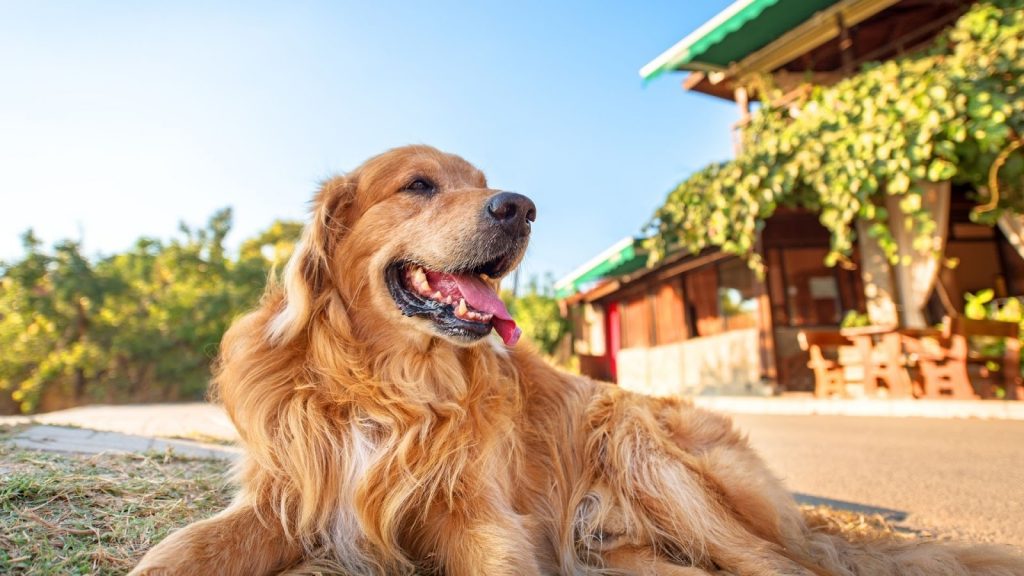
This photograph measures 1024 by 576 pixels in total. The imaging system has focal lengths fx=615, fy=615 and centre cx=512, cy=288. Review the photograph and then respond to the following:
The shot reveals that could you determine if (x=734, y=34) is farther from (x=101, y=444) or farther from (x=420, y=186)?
(x=101, y=444)

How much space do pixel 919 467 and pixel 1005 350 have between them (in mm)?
4837

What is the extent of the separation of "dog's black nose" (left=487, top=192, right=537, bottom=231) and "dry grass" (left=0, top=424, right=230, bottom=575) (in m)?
1.47

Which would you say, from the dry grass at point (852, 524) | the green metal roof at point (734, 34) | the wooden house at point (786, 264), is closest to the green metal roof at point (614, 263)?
the wooden house at point (786, 264)

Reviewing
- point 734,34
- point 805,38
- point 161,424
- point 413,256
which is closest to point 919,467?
point 413,256

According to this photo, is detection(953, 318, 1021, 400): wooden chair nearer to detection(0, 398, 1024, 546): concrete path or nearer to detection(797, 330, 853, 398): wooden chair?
detection(0, 398, 1024, 546): concrete path

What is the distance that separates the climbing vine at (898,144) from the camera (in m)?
7.05

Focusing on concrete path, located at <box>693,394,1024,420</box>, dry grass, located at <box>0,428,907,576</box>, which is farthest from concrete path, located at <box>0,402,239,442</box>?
concrete path, located at <box>693,394,1024,420</box>

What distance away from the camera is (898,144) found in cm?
732

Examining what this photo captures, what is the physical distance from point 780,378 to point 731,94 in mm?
5758

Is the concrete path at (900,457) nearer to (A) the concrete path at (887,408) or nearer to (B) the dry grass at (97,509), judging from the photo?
(A) the concrete path at (887,408)

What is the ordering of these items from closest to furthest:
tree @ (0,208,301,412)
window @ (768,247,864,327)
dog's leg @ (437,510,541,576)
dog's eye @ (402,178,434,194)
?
dog's leg @ (437,510,541,576), dog's eye @ (402,178,434,194), window @ (768,247,864,327), tree @ (0,208,301,412)

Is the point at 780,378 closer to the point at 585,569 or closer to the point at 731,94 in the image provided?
the point at 731,94

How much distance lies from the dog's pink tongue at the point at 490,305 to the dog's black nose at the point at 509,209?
0.79 feet

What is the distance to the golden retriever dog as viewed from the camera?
1861 millimetres
